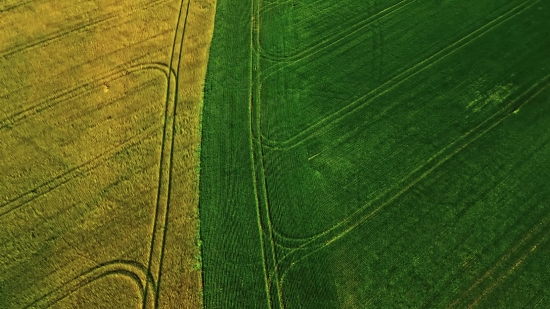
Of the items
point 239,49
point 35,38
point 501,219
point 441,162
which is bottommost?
point 501,219

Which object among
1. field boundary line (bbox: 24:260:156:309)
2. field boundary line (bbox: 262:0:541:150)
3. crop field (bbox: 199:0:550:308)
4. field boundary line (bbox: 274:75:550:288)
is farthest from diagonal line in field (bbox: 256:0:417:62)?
field boundary line (bbox: 24:260:156:309)

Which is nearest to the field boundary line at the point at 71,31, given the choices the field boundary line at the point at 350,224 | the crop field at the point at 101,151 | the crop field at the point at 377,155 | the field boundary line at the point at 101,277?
the crop field at the point at 101,151

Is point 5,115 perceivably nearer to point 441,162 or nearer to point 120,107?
point 120,107

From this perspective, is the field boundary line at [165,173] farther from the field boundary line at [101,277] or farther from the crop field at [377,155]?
the crop field at [377,155]

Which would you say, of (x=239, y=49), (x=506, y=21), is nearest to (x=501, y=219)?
(x=506, y=21)

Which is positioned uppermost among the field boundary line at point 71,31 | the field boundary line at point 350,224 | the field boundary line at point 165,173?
the field boundary line at point 71,31
